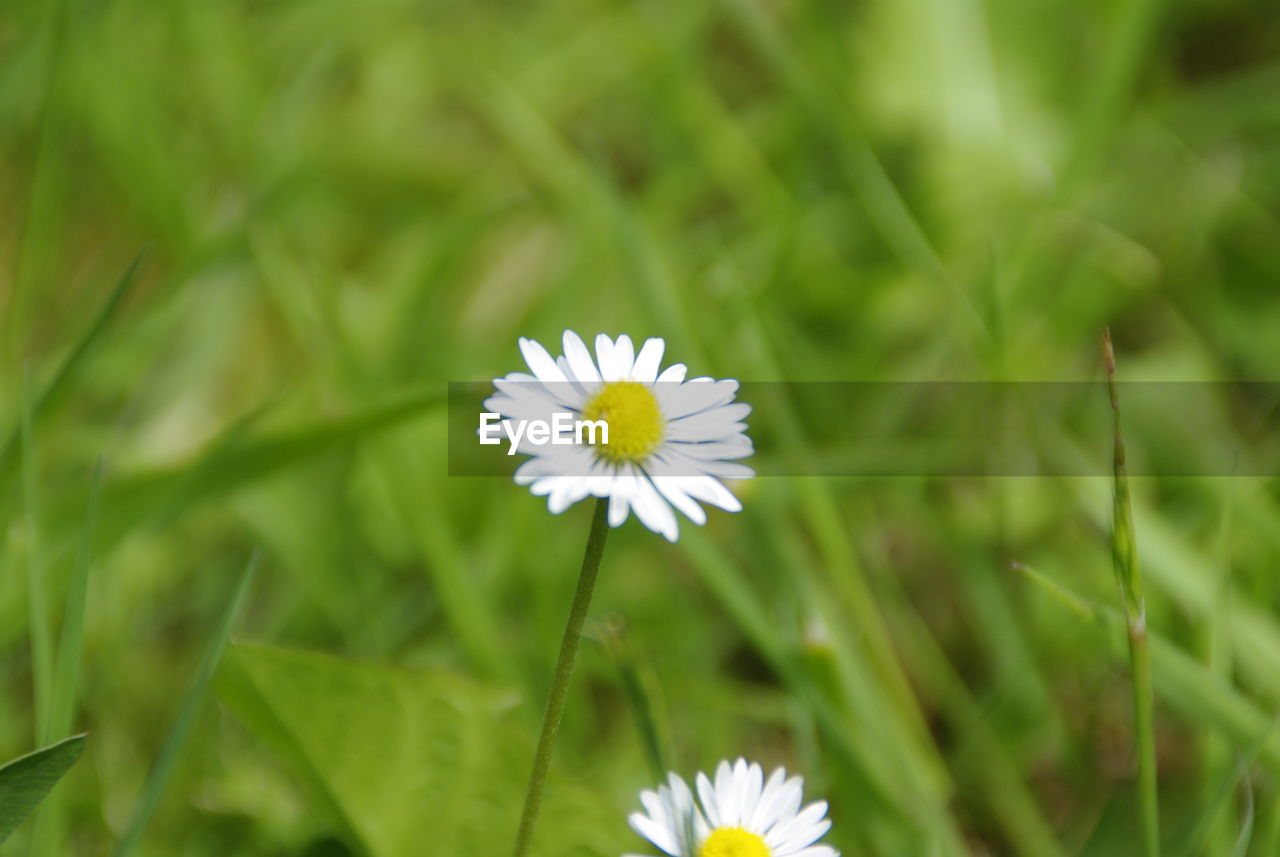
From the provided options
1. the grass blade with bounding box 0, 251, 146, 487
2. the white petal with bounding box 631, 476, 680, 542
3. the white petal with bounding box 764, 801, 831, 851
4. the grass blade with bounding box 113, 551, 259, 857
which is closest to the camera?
the white petal with bounding box 631, 476, 680, 542

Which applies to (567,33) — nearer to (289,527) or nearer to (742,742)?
(289,527)

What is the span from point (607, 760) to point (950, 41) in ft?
5.78

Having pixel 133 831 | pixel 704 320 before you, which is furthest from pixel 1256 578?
pixel 133 831

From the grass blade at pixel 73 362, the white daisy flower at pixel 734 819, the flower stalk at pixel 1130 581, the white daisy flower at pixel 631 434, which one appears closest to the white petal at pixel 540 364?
the white daisy flower at pixel 631 434

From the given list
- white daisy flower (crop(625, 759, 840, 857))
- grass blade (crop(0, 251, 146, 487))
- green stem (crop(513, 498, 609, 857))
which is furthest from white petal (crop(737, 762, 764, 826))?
grass blade (crop(0, 251, 146, 487))

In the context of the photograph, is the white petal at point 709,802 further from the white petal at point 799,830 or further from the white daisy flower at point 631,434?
the white daisy flower at point 631,434

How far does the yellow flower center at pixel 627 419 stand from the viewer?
761 mm

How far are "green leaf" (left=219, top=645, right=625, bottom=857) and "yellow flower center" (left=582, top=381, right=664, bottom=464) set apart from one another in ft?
1.05

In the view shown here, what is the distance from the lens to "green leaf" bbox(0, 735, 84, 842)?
790 millimetres

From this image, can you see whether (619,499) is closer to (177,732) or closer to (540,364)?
(540,364)

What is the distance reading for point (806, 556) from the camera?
5.54 ft

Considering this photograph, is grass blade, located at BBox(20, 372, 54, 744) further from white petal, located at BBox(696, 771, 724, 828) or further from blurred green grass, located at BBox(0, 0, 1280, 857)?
white petal, located at BBox(696, 771, 724, 828)

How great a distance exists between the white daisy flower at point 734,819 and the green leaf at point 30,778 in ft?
1.26

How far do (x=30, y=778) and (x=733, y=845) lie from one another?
48 centimetres
